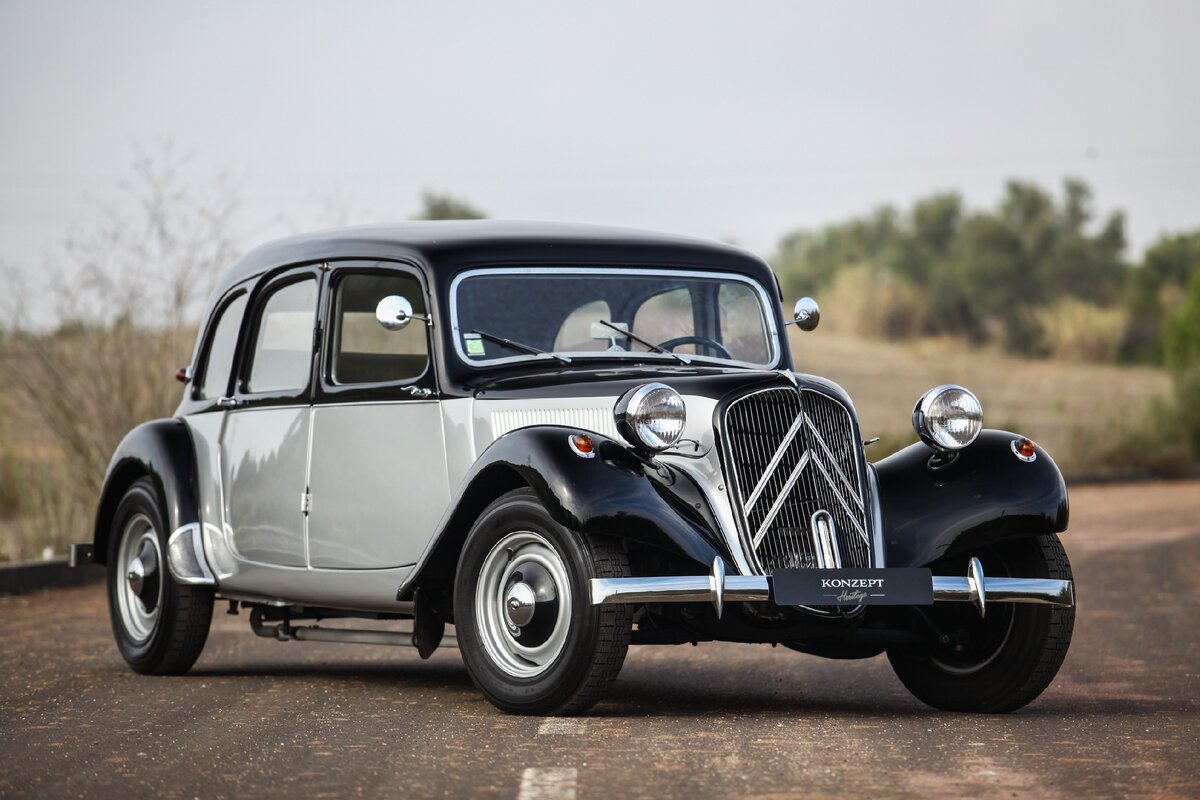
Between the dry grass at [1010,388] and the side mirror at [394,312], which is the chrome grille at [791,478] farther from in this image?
the dry grass at [1010,388]

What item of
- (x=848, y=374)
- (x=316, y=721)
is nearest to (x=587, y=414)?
(x=316, y=721)

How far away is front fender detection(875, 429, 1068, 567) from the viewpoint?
704 centimetres

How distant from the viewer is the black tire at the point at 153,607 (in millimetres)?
8758

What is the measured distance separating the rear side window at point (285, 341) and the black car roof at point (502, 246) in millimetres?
173

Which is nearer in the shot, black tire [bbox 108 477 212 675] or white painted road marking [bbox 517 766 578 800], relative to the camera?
white painted road marking [bbox 517 766 578 800]

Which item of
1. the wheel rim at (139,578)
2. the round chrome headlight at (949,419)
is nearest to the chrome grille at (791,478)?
the round chrome headlight at (949,419)

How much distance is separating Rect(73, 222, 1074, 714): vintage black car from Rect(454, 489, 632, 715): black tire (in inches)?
0.4

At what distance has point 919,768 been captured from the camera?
5.60 meters

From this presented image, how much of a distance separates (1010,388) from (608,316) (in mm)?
34546

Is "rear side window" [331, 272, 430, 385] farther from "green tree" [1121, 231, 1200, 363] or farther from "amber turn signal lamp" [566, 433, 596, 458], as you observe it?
"green tree" [1121, 231, 1200, 363]

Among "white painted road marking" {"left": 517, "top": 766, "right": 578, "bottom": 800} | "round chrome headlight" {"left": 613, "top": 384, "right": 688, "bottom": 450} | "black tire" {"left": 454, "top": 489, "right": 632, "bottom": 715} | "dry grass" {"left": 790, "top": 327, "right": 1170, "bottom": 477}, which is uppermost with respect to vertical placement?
"round chrome headlight" {"left": 613, "top": 384, "right": 688, "bottom": 450}

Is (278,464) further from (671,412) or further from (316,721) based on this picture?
(671,412)

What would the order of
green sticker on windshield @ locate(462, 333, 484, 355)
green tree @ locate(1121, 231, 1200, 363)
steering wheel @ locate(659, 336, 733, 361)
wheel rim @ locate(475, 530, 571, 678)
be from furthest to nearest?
green tree @ locate(1121, 231, 1200, 363)
steering wheel @ locate(659, 336, 733, 361)
green sticker on windshield @ locate(462, 333, 484, 355)
wheel rim @ locate(475, 530, 571, 678)

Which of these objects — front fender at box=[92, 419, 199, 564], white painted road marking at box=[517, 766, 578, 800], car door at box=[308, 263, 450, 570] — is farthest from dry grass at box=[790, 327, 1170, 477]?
white painted road marking at box=[517, 766, 578, 800]
